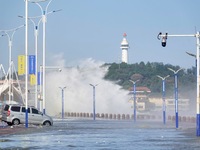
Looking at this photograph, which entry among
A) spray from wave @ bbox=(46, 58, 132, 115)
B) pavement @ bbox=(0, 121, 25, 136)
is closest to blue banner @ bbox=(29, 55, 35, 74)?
pavement @ bbox=(0, 121, 25, 136)

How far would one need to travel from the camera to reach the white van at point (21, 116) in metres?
59.9

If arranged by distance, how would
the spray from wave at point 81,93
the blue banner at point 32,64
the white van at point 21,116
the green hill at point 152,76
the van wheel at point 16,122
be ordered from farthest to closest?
the green hill at point 152,76 < the spray from wave at point 81,93 < the blue banner at point 32,64 < the van wheel at point 16,122 < the white van at point 21,116

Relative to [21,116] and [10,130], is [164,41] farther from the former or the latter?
[21,116]

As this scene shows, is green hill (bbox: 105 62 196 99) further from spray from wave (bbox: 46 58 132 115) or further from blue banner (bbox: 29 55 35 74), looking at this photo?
blue banner (bbox: 29 55 35 74)

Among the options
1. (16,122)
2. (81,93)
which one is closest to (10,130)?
(16,122)

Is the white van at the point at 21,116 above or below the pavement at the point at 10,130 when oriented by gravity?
above

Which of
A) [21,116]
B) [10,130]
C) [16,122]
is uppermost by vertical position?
[21,116]

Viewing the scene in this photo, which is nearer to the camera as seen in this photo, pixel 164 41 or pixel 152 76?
pixel 164 41

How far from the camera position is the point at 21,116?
60.6 m

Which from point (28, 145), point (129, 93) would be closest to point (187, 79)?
point (129, 93)

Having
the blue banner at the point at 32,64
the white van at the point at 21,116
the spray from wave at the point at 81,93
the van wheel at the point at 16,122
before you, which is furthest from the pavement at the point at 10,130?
the spray from wave at the point at 81,93

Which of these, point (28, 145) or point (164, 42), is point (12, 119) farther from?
point (28, 145)

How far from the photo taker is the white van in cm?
5988

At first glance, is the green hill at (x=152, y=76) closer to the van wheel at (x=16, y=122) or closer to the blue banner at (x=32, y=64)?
the blue banner at (x=32, y=64)
